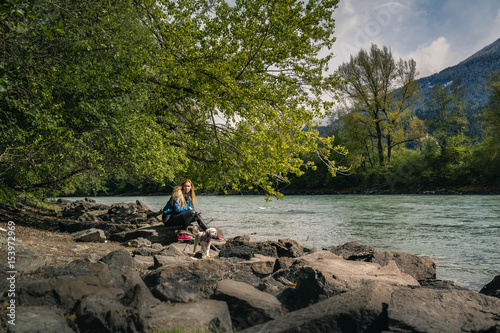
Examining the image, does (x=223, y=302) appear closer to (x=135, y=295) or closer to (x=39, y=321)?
(x=135, y=295)

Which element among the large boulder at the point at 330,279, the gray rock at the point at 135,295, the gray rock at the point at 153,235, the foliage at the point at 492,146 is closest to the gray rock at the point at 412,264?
the large boulder at the point at 330,279

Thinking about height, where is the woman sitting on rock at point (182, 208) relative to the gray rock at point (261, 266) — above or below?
above

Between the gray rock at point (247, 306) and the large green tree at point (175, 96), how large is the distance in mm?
5118

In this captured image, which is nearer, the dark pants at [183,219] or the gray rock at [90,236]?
the dark pants at [183,219]

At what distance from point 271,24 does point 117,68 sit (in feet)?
15.6

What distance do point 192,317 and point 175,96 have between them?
8.92m

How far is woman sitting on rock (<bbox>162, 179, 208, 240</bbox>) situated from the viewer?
1050 cm

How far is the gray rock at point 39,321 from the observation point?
3309mm

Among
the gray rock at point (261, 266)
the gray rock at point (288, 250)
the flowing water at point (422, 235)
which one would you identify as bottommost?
the flowing water at point (422, 235)

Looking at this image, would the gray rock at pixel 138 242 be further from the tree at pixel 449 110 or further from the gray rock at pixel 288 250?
the tree at pixel 449 110

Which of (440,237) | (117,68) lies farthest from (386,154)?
(117,68)

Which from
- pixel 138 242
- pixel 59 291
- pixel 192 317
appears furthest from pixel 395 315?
pixel 138 242

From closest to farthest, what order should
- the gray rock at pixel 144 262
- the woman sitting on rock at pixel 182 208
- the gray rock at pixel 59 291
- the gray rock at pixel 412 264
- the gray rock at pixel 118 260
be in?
the gray rock at pixel 59 291 < the gray rock at pixel 118 260 < the gray rock at pixel 144 262 < the gray rock at pixel 412 264 < the woman sitting on rock at pixel 182 208

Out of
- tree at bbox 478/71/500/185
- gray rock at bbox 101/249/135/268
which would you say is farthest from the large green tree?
tree at bbox 478/71/500/185
